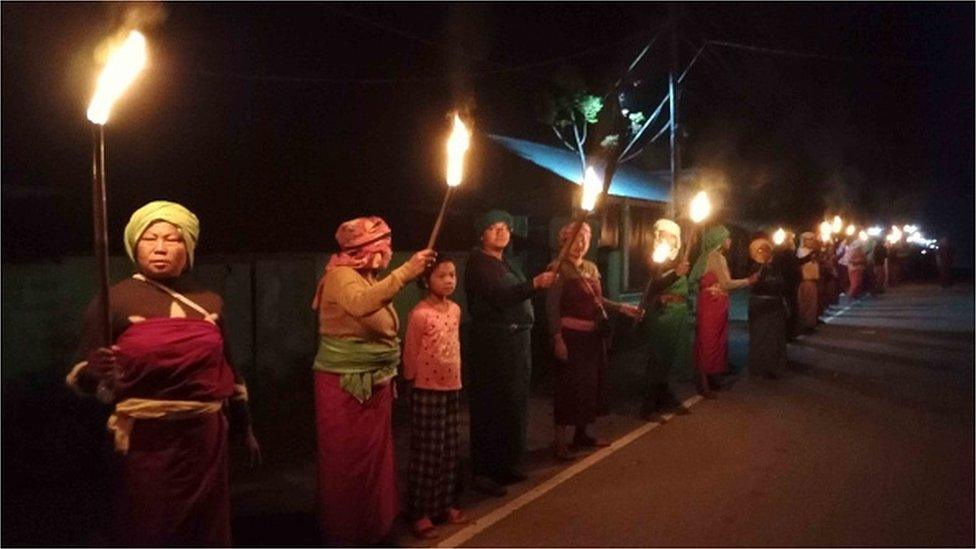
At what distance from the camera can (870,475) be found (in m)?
7.26

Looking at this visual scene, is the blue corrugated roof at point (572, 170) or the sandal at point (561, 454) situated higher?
the blue corrugated roof at point (572, 170)

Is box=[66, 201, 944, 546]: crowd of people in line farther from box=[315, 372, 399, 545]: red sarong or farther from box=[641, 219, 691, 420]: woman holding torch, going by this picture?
box=[641, 219, 691, 420]: woman holding torch

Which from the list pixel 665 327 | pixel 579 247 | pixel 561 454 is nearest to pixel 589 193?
pixel 579 247

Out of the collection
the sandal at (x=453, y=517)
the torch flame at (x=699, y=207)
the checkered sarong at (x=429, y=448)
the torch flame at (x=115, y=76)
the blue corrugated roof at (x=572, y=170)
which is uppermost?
the blue corrugated roof at (x=572, y=170)

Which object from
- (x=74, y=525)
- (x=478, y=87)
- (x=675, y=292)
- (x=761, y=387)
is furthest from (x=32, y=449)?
(x=478, y=87)

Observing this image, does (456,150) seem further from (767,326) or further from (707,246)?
(767,326)

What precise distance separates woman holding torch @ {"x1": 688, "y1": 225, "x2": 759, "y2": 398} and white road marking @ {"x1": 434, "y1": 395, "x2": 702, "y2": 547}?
184 centimetres

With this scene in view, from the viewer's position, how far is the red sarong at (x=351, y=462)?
5.25m

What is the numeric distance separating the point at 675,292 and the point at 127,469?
687cm

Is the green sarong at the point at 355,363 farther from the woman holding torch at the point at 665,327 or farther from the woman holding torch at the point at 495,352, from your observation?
the woman holding torch at the point at 665,327

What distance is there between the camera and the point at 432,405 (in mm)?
5871

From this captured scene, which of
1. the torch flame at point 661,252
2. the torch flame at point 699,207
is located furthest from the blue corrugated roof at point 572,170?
the torch flame at point 661,252

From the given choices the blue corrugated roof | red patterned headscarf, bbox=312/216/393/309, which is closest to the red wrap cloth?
red patterned headscarf, bbox=312/216/393/309

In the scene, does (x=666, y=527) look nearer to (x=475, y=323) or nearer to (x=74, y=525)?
(x=475, y=323)
